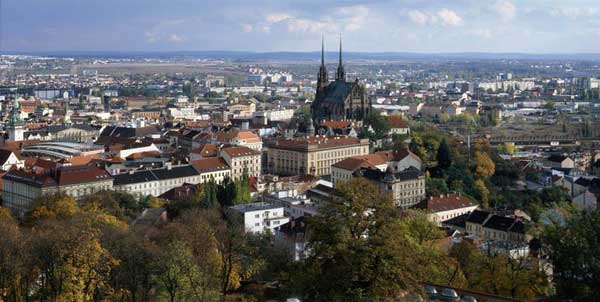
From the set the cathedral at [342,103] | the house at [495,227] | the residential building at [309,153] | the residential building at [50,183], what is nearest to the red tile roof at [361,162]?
the residential building at [309,153]

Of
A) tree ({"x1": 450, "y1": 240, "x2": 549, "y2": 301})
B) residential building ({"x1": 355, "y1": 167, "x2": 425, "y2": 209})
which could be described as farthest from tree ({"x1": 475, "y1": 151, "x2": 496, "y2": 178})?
tree ({"x1": 450, "y1": 240, "x2": 549, "y2": 301})

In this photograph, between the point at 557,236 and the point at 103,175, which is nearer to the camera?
the point at 557,236

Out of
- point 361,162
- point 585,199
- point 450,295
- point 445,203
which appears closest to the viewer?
point 450,295

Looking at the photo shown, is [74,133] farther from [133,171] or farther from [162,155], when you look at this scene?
[133,171]

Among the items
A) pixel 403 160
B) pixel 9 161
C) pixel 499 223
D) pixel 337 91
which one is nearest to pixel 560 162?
pixel 403 160

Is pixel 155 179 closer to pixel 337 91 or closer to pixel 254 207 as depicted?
pixel 254 207

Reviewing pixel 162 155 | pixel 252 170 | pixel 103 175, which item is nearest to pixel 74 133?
pixel 162 155
